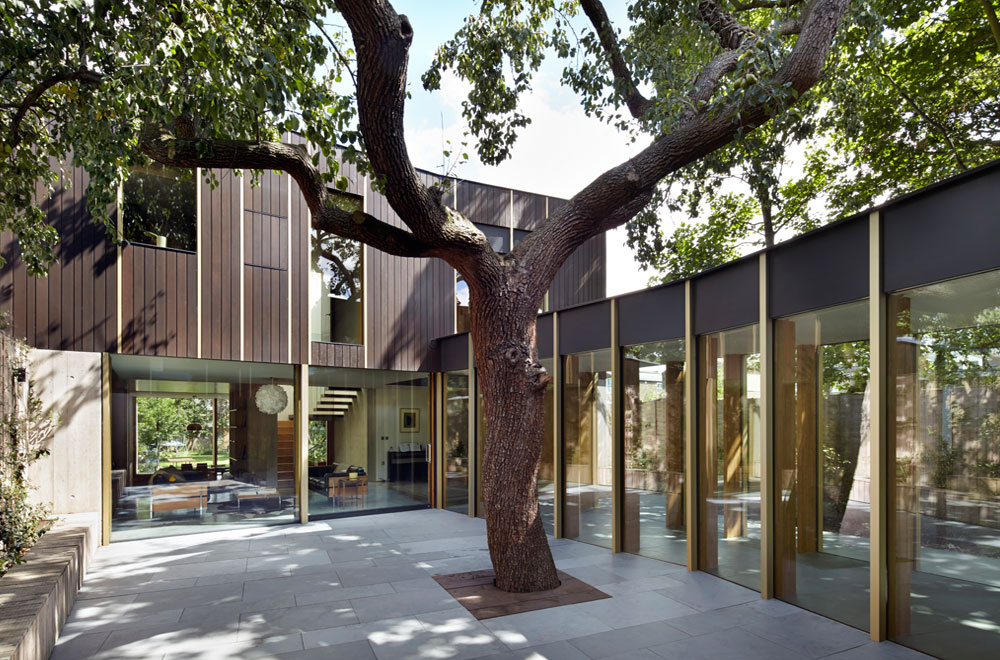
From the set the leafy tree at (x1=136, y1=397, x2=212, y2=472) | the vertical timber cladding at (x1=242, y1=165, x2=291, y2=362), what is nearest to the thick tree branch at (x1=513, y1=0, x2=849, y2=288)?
the vertical timber cladding at (x1=242, y1=165, x2=291, y2=362)

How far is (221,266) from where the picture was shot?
1024 centimetres

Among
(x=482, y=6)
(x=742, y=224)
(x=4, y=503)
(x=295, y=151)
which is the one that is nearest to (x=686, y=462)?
(x=295, y=151)

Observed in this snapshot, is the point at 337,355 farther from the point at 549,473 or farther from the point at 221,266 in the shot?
the point at 549,473

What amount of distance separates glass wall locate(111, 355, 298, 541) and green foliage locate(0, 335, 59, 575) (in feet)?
3.47

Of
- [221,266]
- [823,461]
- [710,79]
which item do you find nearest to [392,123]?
[710,79]

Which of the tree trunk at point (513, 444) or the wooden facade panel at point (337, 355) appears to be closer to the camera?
the tree trunk at point (513, 444)

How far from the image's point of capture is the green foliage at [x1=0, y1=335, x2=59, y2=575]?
5500 millimetres

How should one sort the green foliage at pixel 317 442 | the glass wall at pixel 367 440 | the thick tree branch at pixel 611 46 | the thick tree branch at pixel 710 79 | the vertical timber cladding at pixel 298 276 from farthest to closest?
the glass wall at pixel 367 440
the green foliage at pixel 317 442
the vertical timber cladding at pixel 298 276
the thick tree branch at pixel 611 46
the thick tree branch at pixel 710 79

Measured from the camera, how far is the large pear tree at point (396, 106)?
486 centimetres

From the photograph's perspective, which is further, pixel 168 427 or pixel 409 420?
pixel 409 420

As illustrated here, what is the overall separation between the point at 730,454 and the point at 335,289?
7737 mm

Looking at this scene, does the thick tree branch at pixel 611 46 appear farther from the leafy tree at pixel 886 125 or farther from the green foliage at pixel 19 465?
the green foliage at pixel 19 465

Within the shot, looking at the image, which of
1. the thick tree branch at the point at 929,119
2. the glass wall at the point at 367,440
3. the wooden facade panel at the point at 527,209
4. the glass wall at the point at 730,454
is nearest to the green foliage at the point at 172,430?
the glass wall at the point at 367,440

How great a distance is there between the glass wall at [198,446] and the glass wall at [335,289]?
3.64 ft
